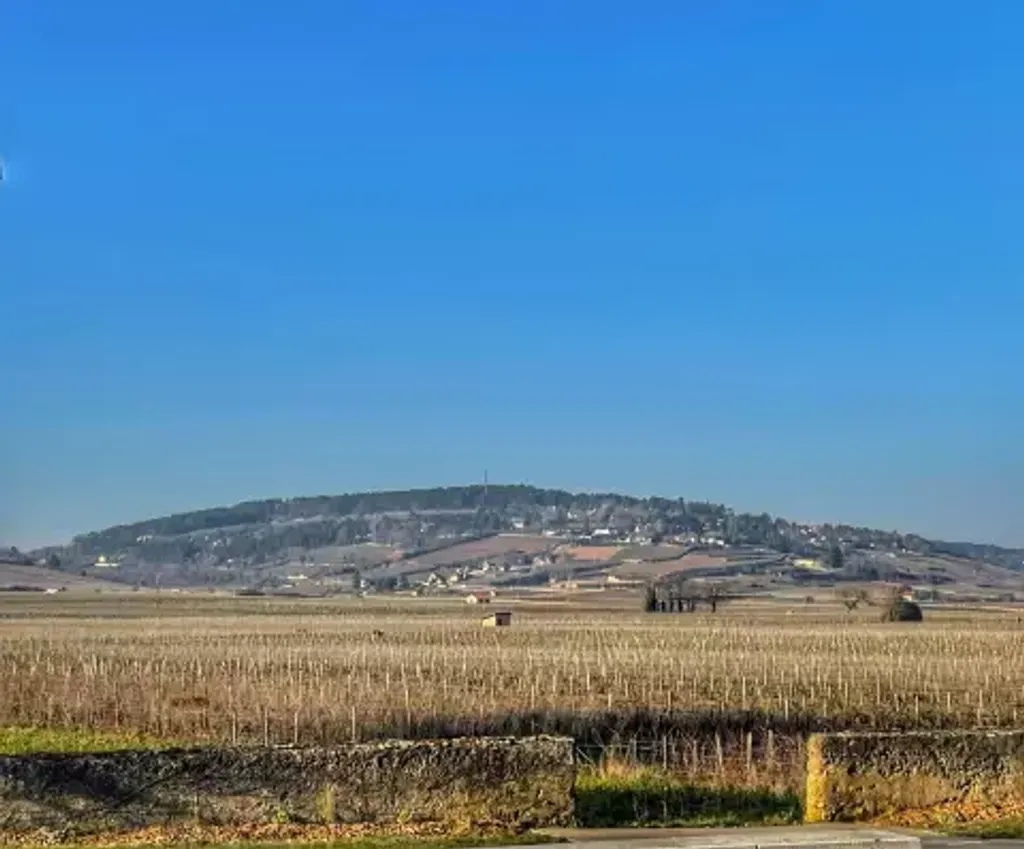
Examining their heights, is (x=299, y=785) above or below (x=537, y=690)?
above

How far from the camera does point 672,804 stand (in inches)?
715

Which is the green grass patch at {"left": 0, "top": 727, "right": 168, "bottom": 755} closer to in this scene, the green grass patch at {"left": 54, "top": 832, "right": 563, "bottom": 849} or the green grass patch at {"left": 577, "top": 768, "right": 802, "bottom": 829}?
the green grass patch at {"left": 577, "top": 768, "right": 802, "bottom": 829}

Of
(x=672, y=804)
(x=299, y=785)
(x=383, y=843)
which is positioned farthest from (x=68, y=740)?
(x=383, y=843)

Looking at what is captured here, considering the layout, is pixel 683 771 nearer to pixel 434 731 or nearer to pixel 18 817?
pixel 434 731

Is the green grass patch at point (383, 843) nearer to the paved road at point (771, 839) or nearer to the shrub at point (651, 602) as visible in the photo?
the paved road at point (771, 839)

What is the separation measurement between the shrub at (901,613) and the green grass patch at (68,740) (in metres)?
83.3

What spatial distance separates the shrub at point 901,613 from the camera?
339ft

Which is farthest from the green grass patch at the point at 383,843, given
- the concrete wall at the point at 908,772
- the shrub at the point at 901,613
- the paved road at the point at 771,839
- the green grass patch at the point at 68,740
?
the shrub at the point at 901,613

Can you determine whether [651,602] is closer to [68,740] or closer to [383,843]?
[68,740]

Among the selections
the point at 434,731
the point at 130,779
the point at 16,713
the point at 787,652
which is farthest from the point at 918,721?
the point at 787,652

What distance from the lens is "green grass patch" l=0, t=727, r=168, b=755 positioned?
78.8 feet

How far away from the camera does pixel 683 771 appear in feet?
71.4

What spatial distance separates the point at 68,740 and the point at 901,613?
85793 mm

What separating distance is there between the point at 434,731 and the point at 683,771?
21.0 feet
